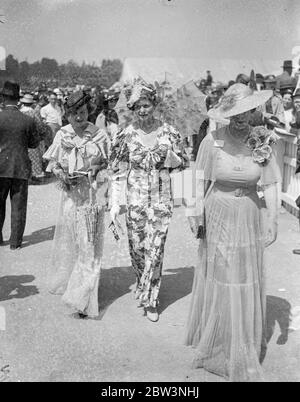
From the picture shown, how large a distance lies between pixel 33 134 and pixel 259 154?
4495 mm

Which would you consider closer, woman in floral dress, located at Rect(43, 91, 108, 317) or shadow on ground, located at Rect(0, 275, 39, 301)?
woman in floral dress, located at Rect(43, 91, 108, 317)

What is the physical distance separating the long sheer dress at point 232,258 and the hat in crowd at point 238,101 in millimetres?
176

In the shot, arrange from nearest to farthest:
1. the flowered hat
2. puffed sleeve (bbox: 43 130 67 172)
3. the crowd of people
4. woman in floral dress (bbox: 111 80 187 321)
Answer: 1. the crowd of people
2. the flowered hat
3. woman in floral dress (bbox: 111 80 187 321)
4. puffed sleeve (bbox: 43 130 67 172)

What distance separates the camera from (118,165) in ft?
16.2

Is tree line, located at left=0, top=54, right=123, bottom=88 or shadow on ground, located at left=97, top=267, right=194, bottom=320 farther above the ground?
tree line, located at left=0, top=54, right=123, bottom=88

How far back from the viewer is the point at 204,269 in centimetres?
401

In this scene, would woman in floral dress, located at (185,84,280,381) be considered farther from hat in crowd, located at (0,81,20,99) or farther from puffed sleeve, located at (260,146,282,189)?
hat in crowd, located at (0,81,20,99)

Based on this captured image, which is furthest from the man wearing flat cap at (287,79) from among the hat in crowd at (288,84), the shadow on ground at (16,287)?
the shadow on ground at (16,287)

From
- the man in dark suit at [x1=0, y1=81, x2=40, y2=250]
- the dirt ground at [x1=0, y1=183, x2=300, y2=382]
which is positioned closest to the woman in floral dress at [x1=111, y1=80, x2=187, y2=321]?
the dirt ground at [x1=0, y1=183, x2=300, y2=382]

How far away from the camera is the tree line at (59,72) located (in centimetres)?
704

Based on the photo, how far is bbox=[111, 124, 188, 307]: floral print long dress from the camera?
4.83m

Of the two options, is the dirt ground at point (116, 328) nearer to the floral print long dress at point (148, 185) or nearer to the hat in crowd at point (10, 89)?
the floral print long dress at point (148, 185)

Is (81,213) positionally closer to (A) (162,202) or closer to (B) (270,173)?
(A) (162,202)
